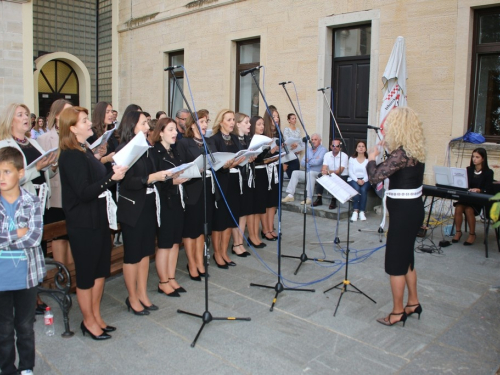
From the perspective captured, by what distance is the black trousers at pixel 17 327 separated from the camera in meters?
2.98

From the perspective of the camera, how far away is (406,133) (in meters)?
3.84

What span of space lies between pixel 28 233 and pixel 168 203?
1.64 m

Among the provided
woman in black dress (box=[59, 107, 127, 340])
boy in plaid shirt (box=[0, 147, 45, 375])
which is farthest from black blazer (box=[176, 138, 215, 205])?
boy in plaid shirt (box=[0, 147, 45, 375])

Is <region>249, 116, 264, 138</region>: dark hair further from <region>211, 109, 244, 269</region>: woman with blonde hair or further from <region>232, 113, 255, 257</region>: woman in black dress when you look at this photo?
<region>211, 109, 244, 269</region>: woman with blonde hair

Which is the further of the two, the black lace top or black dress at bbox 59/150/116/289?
the black lace top

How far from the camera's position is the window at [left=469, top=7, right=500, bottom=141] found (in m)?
7.67

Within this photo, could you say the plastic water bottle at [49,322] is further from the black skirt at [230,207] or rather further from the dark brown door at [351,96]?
the dark brown door at [351,96]

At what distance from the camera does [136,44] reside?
1456cm

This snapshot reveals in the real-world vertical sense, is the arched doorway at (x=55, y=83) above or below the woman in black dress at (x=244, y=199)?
above

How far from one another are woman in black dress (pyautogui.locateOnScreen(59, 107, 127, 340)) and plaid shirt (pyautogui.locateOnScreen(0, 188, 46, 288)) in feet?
1.62

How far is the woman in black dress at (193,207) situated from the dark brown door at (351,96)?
4.85 metres

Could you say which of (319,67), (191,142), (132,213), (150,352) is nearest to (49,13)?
(319,67)

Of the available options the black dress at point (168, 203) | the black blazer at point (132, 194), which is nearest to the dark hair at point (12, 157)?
the black blazer at point (132, 194)

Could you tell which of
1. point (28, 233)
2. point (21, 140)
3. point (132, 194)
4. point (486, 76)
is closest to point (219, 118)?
point (132, 194)
